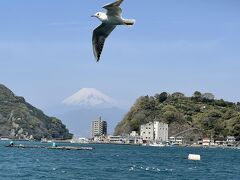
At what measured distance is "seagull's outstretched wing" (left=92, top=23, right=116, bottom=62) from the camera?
12.3m

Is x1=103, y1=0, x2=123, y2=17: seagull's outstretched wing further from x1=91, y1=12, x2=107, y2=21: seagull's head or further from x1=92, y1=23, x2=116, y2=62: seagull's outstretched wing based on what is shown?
x1=92, y1=23, x2=116, y2=62: seagull's outstretched wing

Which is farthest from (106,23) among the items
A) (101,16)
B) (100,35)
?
(100,35)

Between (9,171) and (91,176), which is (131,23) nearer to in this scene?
(91,176)

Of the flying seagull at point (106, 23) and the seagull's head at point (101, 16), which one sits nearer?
the flying seagull at point (106, 23)

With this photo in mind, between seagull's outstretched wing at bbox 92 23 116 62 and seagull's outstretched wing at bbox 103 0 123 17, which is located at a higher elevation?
seagull's outstretched wing at bbox 103 0 123 17

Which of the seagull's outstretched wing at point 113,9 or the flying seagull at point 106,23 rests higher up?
the seagull's outstretched wing at point 113,9

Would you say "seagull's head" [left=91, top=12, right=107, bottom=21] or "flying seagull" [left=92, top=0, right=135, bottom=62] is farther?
"seagull's head" [left=91, top=12, right=107, bottom=21]

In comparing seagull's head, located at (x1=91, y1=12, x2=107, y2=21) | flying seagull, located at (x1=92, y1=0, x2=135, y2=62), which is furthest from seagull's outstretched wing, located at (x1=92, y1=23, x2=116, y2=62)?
seagull's head, located at (x1=91, y1=12, x2=107, y2=21)

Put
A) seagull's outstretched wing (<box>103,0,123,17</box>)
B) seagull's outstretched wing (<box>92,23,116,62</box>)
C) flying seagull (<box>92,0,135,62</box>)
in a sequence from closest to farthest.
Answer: seagull's outstretched wing (<box>103,0,123,17</box>) < flying seagull (<box>92,0,135,62</box>) < seagull's outstretched wing (<box>92,23,116,62</box>)

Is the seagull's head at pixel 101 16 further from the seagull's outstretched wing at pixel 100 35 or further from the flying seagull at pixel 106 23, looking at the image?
the seagull's outstretched wing at pixel 100 35

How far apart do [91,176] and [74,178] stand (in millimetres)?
4090

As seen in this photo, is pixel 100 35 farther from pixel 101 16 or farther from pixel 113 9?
pixel 113 9

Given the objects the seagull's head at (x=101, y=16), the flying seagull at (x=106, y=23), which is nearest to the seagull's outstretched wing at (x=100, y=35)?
the flying seagull at (x=106, y=23)

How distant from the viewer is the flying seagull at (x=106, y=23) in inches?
476
